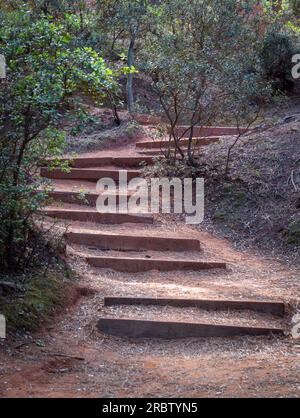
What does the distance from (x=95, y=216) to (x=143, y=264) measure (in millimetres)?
2067

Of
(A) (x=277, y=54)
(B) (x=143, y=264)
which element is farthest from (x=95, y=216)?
(A) (x=277, y=54)

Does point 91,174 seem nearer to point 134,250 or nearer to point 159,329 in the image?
point 134,250

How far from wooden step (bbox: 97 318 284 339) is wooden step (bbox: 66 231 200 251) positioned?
2.78 m

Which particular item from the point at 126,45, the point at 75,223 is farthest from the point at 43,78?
the point at 126,45

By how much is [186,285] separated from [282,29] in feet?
39.5

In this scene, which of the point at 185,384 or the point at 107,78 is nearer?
the point at 185,384

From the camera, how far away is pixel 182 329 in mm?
7355

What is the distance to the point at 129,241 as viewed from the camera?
33.6ft

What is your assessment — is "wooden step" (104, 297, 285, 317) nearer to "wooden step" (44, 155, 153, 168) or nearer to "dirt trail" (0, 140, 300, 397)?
"dirt trail" (0, 140, 300, 397)

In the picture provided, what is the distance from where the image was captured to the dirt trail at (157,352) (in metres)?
5.63

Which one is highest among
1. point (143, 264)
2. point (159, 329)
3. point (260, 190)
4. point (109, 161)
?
point (109, 161)

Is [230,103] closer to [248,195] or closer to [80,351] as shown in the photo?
[248,195]

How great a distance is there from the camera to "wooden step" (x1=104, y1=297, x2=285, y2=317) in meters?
7.89

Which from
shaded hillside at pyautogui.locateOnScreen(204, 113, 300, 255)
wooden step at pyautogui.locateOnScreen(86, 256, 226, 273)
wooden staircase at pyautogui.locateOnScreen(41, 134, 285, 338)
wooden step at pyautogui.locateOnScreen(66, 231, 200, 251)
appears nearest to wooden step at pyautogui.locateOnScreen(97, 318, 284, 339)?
wooden staircase at pyautogui.locateOnScreen(41, 134, 285, 338)
